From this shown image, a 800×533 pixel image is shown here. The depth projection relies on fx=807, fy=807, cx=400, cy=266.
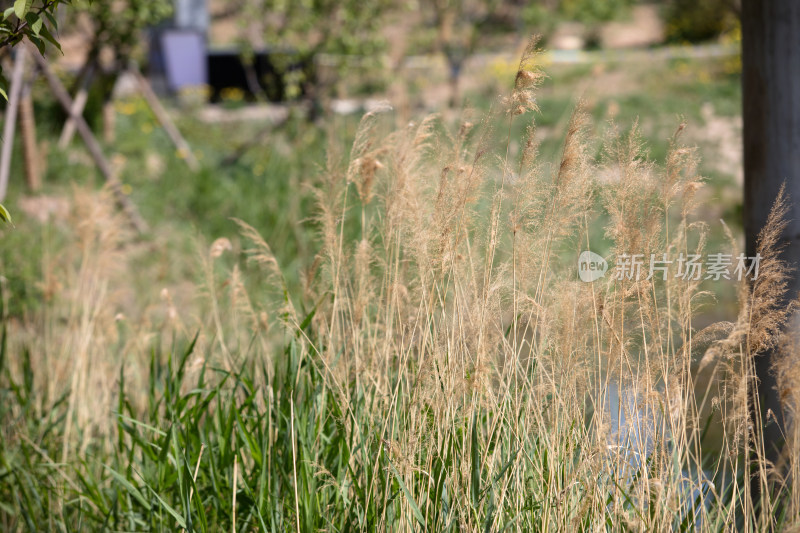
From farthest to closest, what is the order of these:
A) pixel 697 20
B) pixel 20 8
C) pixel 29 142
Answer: pixel 697 20 < pixel 29 142 < pixel 20 8

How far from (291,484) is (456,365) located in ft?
1.94

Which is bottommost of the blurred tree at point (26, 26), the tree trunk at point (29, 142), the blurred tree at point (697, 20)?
the tree trunk at point (29, 142)

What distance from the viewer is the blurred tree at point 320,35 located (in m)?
7.64

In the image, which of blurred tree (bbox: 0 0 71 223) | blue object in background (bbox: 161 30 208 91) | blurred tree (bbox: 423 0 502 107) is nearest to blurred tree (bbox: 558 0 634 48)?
blurred tree (bbox: 423 0 502 107)

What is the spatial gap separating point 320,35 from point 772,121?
6150 millimetres

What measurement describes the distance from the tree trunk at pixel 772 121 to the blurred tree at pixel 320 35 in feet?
18.4

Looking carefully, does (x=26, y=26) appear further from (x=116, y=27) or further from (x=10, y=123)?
(x=116, y=27)

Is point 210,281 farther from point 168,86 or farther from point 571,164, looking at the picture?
point 168,86

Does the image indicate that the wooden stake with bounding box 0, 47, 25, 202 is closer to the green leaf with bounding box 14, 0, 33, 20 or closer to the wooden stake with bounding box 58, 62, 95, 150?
the wooden stake with bounding box 58, 62, 95, 150

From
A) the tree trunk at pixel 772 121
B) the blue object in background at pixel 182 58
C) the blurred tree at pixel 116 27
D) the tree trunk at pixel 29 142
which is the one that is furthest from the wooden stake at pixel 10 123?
the blue object in background at pixel 182 58

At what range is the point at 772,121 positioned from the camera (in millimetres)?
2336

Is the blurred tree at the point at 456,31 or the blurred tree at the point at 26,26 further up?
the blurred tree at the point at 456,31

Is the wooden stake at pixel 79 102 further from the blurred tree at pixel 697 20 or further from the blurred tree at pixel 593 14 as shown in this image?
the blurred tree at pixel 697 20

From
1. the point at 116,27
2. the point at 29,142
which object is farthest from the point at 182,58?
the point at 29,142
